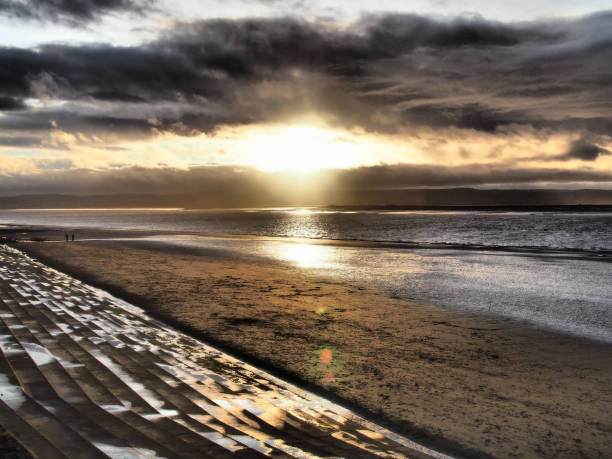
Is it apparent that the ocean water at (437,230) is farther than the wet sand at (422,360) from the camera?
Yes

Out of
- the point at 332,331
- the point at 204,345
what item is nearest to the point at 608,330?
the point at 332,331

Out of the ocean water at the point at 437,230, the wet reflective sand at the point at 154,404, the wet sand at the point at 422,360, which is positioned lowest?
the ocean water at the point at 437,230

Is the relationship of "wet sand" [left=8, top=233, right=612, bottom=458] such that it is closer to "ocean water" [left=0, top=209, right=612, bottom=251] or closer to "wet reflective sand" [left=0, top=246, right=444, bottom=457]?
"wet reflective sand" [left=0, top=246, right=444, bottom=457]

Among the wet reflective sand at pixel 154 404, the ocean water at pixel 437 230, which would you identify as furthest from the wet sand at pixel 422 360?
the ocean water at pixel 437 230

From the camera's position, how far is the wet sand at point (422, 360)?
5562 mm

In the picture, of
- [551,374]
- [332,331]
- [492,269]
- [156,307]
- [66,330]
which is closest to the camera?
[551,374]

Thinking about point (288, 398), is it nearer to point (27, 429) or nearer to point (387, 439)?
point (387, 439)

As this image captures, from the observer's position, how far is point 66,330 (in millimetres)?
8430

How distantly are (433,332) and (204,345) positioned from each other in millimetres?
5023

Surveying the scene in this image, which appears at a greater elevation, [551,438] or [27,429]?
[27,429]

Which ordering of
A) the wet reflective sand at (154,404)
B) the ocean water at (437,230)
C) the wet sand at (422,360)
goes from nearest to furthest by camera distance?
the wet reflective sand at (154,404) < the wet sand at (422,360) < the ocean water at (437,230)

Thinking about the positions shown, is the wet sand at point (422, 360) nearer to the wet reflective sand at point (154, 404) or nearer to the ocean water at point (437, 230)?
the wet reflective sand at point (154, 404)

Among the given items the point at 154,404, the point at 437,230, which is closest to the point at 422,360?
the point at 154,404

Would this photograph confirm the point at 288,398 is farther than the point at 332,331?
No
